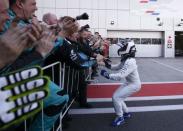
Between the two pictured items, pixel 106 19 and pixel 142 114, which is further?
pixel 106 19

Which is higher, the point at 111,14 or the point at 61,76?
the point at 111,14

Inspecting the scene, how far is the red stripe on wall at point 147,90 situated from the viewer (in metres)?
8.80

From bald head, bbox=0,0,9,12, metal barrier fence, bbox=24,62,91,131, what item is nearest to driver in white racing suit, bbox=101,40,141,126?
metal barrier fence, bbox=24,62,91,131

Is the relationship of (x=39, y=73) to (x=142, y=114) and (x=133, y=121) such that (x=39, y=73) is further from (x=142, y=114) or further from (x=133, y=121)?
(x=142, y=114)

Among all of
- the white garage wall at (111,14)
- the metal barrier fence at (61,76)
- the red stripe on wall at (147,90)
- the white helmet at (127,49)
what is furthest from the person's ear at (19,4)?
the white garage wall at (111,14)

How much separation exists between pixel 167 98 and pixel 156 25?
857 inches

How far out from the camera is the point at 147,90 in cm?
946

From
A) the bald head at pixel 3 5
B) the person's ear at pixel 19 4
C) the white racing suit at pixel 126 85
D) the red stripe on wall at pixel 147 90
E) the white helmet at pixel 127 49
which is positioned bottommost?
the red stripe on wall at pixel 147 90

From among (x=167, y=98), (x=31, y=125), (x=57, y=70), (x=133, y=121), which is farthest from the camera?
(x=167, y=98)

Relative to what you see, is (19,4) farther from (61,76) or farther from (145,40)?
(145,40)

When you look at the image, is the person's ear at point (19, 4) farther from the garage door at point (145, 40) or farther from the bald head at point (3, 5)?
the garage door at point (145, 40)

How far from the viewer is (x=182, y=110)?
675 cm

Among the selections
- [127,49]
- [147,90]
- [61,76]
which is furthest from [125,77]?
[147,90]

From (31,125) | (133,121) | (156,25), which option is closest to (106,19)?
(156,25)
